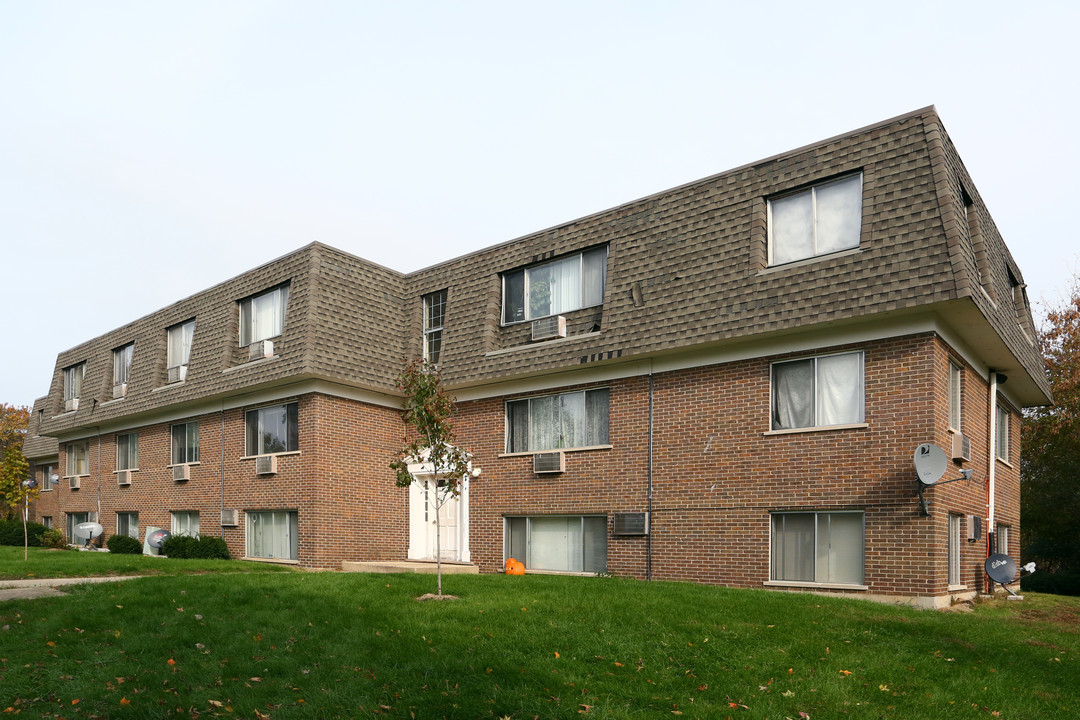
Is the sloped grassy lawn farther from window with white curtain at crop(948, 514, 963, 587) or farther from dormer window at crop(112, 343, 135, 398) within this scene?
window with white curtain at crop(948, 514, 963, 587)

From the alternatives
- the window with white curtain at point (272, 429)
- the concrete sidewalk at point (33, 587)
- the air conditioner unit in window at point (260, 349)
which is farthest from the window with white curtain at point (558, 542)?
the concrete sidewalk at point (33, 587)

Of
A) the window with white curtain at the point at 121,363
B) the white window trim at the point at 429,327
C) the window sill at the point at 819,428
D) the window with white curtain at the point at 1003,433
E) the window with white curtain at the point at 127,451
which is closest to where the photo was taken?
the window sill at the point at 819,428

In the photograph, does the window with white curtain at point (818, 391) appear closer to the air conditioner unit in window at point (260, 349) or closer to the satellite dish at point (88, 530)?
the air conditioner unit in window at point (260, 349)

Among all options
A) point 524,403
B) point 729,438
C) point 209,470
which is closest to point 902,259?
point 729,438

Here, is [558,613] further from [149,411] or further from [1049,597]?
[149,411]

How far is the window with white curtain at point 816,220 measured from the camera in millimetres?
14031

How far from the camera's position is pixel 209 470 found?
22.4 m

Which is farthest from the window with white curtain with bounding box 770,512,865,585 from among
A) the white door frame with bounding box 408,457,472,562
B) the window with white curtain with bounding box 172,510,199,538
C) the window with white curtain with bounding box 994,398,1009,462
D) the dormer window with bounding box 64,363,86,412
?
the dormer window with bounding box 64,363,86,412

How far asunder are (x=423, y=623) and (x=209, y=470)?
14.8 meters

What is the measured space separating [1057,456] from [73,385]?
35813 mm

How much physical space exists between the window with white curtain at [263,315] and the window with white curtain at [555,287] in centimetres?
584

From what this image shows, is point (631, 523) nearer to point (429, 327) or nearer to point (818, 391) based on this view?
point (818, 391)

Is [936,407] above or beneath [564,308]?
beneath

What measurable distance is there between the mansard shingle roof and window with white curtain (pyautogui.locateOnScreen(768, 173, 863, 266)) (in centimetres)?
26
